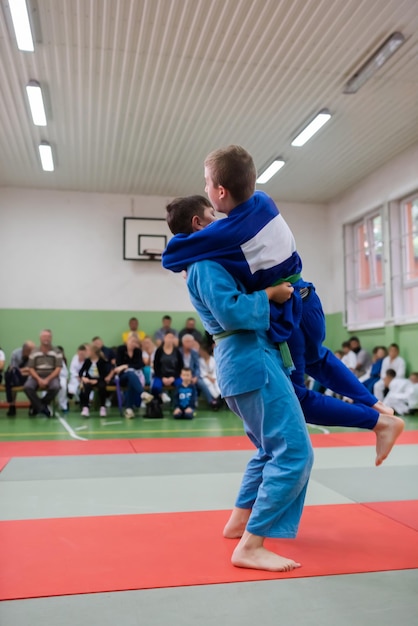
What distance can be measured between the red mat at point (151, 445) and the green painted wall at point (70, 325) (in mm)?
6626

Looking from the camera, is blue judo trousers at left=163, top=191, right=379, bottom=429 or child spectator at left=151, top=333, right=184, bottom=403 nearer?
blue judo trousers at left=163, top=191, right=379, bottom=429

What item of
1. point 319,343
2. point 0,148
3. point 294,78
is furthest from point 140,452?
point 0,148

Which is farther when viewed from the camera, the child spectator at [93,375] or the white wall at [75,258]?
the white wall at [75,258]

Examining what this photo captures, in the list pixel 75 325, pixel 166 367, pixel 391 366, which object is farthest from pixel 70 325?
pixel 391 366

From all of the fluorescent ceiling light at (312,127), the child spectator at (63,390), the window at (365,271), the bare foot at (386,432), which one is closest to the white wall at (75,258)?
the child spectator at (63,390)

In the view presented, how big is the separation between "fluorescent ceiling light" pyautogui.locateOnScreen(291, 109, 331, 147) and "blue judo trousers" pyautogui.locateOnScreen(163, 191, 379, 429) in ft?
23.9

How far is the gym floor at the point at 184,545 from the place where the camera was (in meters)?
1.78

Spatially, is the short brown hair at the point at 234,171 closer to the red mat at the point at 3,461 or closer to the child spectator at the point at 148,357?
the red mat at the point at 3,461

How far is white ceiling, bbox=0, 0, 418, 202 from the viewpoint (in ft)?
21.7

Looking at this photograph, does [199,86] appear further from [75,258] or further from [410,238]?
[75,258]

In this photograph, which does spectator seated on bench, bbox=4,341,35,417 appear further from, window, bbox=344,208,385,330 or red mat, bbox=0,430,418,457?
window, bbox=344,208,385,330

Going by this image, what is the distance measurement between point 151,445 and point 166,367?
3886 mm

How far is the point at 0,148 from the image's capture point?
10.6 m

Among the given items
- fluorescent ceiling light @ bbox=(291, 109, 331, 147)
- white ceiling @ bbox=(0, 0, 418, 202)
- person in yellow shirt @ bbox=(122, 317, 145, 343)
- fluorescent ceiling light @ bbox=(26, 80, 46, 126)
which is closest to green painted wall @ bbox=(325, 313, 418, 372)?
white ceiling @ bbox=(0, 0, 418, 202)
